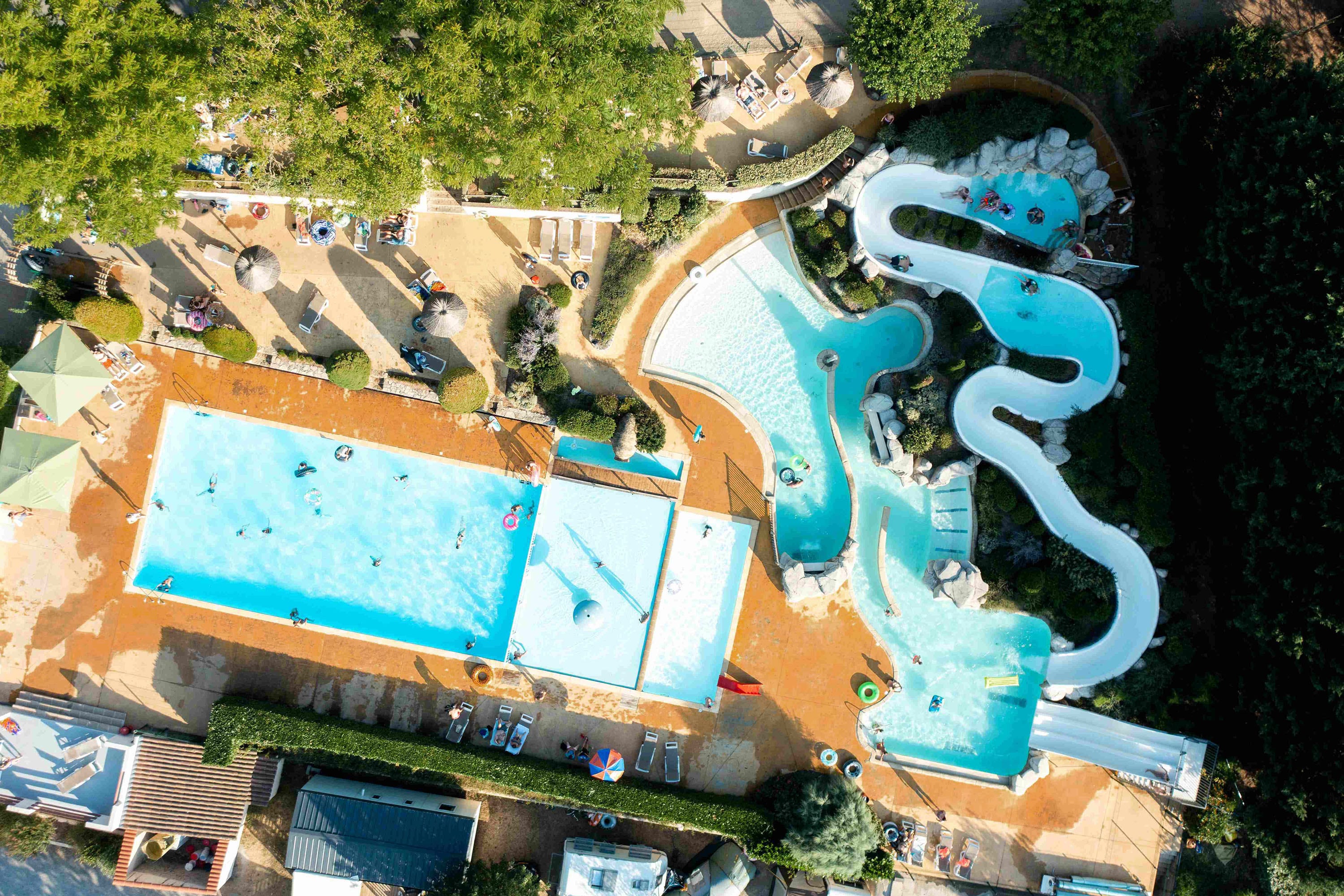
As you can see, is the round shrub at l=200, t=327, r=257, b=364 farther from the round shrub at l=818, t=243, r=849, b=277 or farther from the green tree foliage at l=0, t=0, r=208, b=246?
the round shrub at l=818, t=243, r=849, b=277

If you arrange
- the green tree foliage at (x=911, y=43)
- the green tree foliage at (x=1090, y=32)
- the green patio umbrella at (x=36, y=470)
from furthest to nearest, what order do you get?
1. the green patio umbrella at (x=36, y=470)
2. the green tree foliage at (x=911, y=43)
3. the green tree foliage at (x=1090, y=32)

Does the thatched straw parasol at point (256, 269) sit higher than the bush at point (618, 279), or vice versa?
the bush at point (618, 279)

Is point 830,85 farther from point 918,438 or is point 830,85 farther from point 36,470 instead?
point 36,470

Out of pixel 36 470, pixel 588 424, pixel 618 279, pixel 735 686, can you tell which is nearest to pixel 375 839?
pixel 735 686

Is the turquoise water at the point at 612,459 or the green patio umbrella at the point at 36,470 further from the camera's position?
the turquoise water at the point at 612,459

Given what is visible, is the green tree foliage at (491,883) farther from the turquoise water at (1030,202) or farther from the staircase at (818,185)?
the turquoise water at (1030,202)

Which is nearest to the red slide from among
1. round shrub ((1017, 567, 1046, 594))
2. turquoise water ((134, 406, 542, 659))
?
turquoise water ((134, 406, 542, 659))

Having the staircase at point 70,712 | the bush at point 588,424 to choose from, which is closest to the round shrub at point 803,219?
the bush at point 588,424
